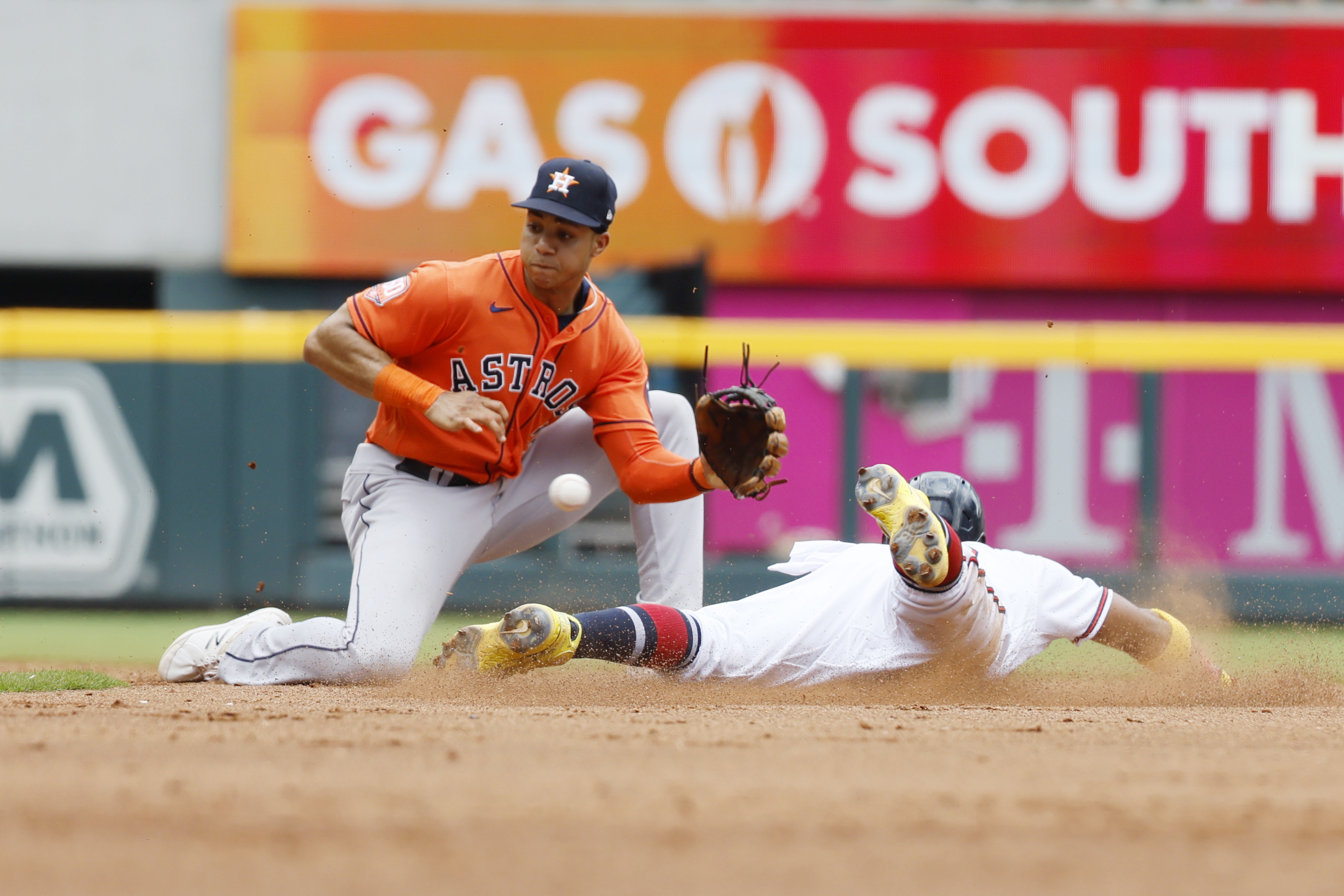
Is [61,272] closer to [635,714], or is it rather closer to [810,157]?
[810,157]

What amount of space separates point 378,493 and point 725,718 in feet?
4.37

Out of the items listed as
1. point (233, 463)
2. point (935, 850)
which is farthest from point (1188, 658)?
point (233, 463)

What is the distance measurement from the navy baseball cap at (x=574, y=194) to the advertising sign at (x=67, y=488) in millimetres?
3327

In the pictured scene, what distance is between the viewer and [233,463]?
20.4 ft

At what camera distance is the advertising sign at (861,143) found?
820cm

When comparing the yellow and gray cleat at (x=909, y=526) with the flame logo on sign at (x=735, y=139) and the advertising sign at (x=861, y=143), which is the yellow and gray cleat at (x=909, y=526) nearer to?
the advertising sign at (x=861, y=143)

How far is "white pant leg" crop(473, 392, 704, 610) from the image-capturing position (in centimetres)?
386

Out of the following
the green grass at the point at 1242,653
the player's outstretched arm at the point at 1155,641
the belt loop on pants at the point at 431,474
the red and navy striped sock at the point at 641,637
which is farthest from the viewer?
the green grass at the point at 1242,653

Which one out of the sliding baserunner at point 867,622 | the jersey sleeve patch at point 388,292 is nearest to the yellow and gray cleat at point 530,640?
the sliding baserunner at point 867,622

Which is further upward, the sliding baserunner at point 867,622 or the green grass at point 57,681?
the sliding baserunner at point 867,622

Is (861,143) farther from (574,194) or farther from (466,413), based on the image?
(466,413)

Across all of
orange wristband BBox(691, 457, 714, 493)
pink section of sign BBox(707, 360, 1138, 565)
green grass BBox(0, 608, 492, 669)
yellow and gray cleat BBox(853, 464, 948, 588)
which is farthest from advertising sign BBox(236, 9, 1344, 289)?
yellow and gray cleat BBox(853, 464, 948, 588)

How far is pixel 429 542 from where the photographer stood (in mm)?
3633

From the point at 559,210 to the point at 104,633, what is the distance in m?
3.32
